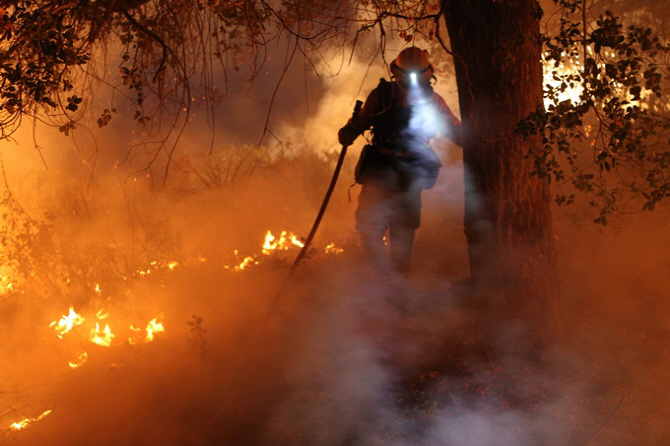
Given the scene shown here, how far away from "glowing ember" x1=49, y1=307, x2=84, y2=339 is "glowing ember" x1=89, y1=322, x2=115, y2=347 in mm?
346

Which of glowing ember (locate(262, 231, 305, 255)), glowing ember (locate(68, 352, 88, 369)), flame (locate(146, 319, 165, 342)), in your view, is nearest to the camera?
glowing ember (locate(68, 352, 88, 369))

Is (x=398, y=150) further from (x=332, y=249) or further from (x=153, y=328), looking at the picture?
(x=153, y=328)

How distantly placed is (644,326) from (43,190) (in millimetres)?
8689

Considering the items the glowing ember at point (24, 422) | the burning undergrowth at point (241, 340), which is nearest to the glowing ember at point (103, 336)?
the burning undergrowth at point (241, 340)

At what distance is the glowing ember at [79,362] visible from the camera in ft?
18.4

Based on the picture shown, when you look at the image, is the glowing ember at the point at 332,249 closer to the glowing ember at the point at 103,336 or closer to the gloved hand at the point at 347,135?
the gloved hand at the point at 347,135

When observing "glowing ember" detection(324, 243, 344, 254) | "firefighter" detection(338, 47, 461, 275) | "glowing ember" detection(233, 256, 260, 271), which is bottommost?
"firefighter" detection(338, 47, 461, 275)

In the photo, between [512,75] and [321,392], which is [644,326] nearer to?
[512,75]

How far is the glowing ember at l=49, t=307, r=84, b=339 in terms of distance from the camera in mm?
6234

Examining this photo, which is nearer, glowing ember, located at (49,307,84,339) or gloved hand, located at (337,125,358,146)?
gloved hand, located at (337,125,358,146)

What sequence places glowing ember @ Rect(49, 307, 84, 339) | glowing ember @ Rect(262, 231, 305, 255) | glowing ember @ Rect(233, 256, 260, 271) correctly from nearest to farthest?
glowing ember @ Rect(49, 307, 84, 339)
glowing ember @ Rect(233, 256, 260, 271)
glowing ember @ Rect(262, 231, 305, 255)

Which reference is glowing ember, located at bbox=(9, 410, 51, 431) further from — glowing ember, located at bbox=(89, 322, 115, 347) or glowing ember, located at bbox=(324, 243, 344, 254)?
glowing ember, located at bbox=(324, 243, 344, 254)

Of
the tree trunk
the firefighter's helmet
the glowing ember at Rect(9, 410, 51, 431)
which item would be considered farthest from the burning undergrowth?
the firefighter's helmet

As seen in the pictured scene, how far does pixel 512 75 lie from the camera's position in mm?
3992
